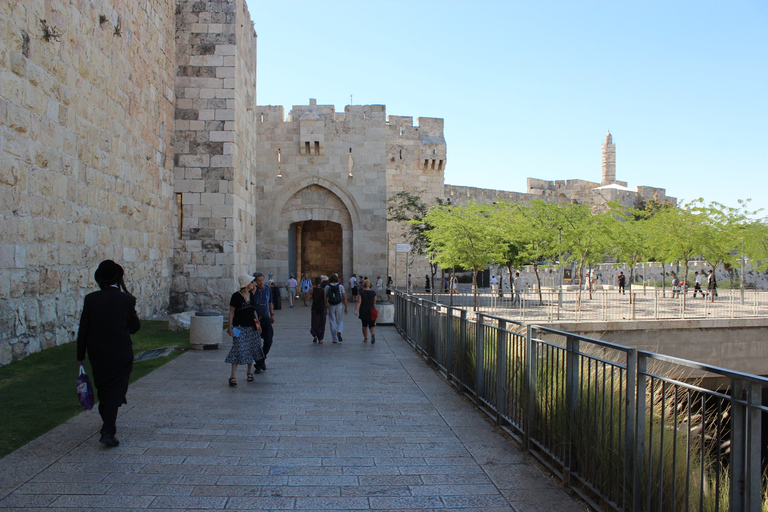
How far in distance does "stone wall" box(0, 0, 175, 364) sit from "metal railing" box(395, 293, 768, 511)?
261 inches

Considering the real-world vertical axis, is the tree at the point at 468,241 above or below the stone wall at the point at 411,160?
below

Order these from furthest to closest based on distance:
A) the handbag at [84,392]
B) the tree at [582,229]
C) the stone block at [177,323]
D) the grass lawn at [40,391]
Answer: the tree at [582,229] → the stone block at [177,323] → the grass lawn at [40,391] → the handbag at [84,392]

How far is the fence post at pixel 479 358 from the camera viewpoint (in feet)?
19.3

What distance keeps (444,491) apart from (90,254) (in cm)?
880

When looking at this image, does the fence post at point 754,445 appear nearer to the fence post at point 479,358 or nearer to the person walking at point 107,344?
the fence post at point 479,358

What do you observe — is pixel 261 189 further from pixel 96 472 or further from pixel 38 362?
pixel 96 472

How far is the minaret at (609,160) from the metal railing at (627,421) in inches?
2944

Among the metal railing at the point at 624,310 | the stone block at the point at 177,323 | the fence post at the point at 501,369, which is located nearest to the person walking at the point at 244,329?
the fence post at the point at 501,369

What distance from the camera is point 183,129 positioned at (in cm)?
1546

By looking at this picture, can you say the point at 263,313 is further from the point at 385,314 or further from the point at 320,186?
the point at 320,186

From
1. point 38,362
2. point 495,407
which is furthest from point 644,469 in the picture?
point 38,362

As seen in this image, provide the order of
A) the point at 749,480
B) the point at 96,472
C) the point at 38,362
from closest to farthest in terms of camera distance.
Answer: the point at 749,480
the point at 96,472
the point at 38,362

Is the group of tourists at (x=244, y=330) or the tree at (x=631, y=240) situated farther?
the tree at (x=631, y=240)

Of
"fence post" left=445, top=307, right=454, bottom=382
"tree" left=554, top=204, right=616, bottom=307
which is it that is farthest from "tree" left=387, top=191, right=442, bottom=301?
"fence post" left=445, top=307, right=454, bottom=382
